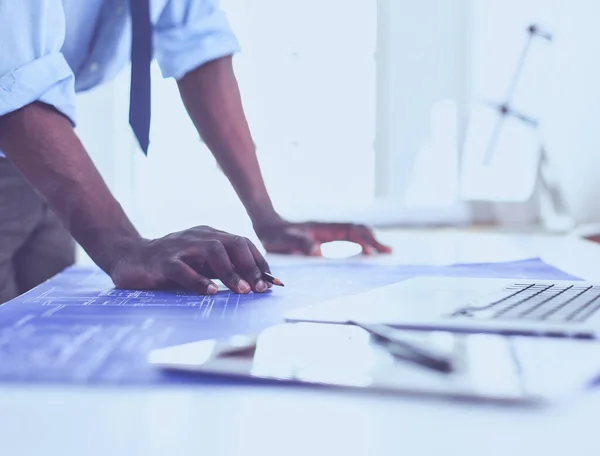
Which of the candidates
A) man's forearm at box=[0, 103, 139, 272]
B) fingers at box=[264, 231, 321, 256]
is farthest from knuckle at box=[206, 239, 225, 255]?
fingers at box=[264, 231, 321, 256]

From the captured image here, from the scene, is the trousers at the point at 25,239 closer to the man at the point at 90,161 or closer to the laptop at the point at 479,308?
the man at the point at 90,161

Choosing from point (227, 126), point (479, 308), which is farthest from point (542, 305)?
point (227, 126)

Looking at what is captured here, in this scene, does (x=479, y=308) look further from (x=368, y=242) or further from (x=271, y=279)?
(x=368, y=242)

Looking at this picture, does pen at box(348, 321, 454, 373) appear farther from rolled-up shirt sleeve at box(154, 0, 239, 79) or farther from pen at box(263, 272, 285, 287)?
rolled-up shirt sleeve at box(154, 0, 239, 79)

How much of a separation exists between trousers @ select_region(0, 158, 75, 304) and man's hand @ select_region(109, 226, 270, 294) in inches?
17.8

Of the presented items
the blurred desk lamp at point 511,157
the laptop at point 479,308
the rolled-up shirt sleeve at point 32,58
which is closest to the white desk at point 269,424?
the laptop at point 479,308

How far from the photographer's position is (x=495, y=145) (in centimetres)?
204

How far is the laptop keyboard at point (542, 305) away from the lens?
0.53m

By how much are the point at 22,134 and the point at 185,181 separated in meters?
1.71

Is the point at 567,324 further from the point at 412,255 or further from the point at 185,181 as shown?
the point at 185,181

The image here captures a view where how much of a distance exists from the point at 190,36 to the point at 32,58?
0.39m

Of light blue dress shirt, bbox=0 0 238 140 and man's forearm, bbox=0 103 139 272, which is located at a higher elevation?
light blue dress shirt, bbox=0 0 238 140

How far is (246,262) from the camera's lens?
0.71 meters

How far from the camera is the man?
0.72 m
